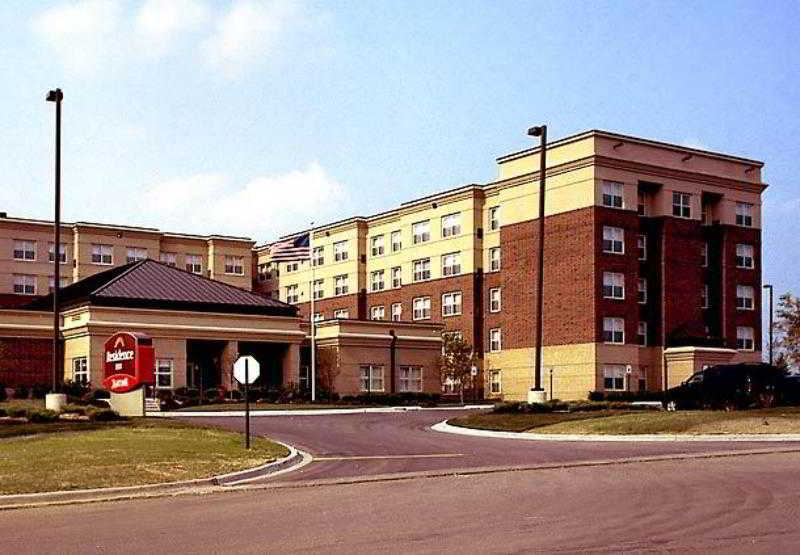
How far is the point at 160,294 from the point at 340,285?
29.8 metres

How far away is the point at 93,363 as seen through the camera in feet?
197

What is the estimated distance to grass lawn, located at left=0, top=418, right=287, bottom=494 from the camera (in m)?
19.3

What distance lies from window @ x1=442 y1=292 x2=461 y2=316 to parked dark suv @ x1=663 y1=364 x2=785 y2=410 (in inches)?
1512

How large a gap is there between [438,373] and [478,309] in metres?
7.57

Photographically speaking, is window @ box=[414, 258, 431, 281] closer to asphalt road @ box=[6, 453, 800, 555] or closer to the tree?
the tree

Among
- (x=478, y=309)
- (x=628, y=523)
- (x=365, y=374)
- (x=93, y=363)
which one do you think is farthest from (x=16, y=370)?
(x=628, y=523)

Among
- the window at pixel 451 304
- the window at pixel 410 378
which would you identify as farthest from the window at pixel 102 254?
the window at pixel 410 378

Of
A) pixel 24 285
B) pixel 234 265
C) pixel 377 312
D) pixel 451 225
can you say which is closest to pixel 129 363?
pixel 451 225

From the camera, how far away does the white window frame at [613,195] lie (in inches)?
2653

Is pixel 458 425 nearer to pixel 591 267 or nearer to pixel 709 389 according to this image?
pixel 709 389

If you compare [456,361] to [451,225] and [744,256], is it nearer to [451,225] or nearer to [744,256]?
[451,225]

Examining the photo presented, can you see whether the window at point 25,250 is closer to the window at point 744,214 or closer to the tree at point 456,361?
the tree at point 456,361

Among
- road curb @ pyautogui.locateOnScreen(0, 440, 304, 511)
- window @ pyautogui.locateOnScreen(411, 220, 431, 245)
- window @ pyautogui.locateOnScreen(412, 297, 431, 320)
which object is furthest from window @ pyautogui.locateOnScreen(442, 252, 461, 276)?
road curb @ pyautogui.locateOnScreen(0, 440, 304, 511)

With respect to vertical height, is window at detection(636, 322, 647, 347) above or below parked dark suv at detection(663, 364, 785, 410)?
above
